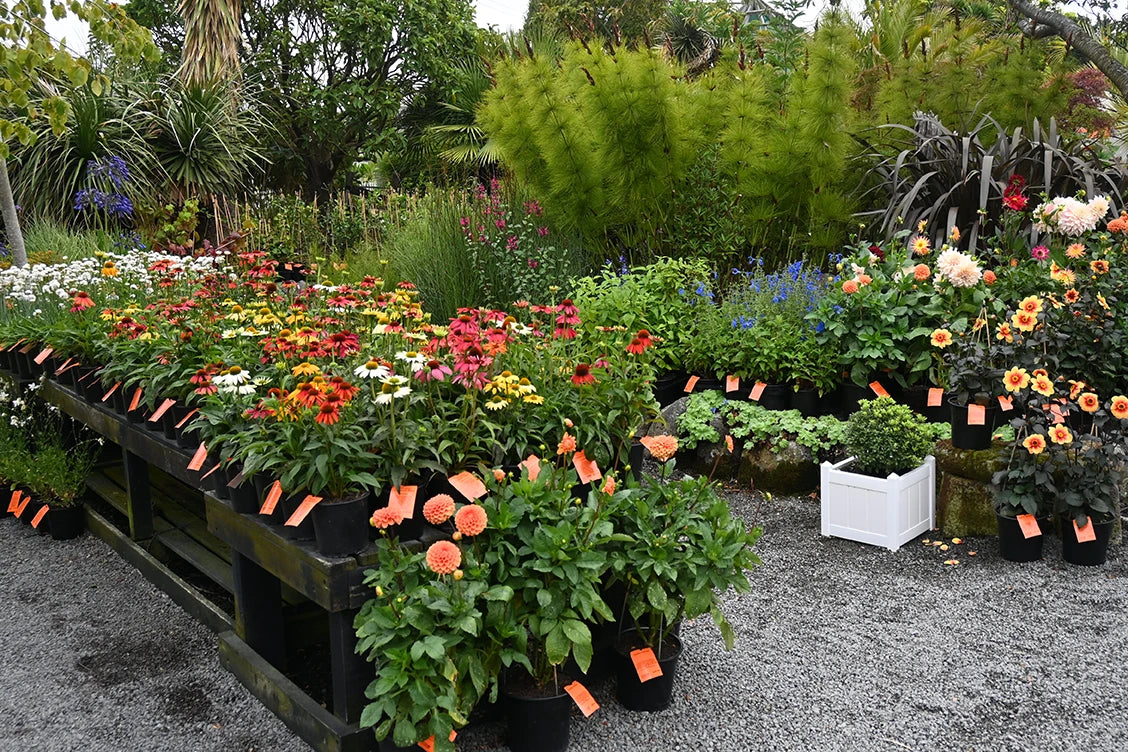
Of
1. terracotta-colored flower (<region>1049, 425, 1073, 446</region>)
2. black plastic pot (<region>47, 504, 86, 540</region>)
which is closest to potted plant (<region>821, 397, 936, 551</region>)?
terracotta-colored flower (<region>1049, 425, 1073, 446</region>)

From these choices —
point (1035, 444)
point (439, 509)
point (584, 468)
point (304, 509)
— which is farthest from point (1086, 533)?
point (304, 509)

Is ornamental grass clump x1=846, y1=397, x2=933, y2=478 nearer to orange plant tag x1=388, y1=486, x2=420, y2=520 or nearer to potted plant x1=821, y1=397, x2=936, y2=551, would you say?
potted plant x1=821, y1=397, x2=936, y2=551

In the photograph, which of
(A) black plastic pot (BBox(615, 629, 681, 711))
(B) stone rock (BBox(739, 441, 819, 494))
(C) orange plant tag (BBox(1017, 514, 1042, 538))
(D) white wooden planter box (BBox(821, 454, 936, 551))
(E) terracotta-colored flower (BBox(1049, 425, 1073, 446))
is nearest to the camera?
(A) black plastic pot (BBox(615, 629, 681, 711))

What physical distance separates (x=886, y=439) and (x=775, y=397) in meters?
0.81

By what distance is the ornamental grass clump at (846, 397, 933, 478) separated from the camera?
3.39 meters

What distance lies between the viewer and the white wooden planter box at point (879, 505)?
334 cm

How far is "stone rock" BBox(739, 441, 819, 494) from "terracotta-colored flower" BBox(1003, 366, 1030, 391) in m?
0.96

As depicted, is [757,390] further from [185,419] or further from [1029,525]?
[185,419]

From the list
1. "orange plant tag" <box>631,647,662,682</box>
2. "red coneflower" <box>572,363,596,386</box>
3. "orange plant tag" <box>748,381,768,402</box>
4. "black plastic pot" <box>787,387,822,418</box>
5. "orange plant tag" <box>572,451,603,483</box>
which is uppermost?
"red coneflower" <box>572,363,596,386</box>

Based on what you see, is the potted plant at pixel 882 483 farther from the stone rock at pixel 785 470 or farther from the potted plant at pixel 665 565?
the potted plant at pixel 665 565

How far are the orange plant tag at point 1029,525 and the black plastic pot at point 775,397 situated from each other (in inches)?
48.2

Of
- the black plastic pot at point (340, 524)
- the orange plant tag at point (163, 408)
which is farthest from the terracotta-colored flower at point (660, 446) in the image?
the orange plant tag at point (163, 408)

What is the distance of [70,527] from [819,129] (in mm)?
4170

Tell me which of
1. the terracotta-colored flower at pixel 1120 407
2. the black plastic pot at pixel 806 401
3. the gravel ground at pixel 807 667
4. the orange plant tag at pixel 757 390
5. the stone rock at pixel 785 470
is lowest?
the gravel ground at pixel 807 667
